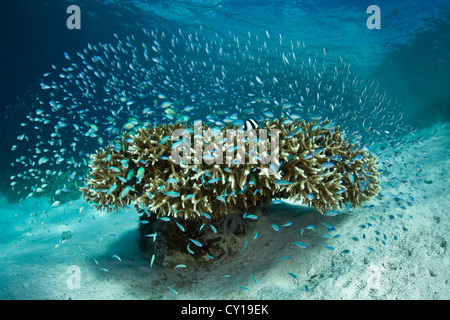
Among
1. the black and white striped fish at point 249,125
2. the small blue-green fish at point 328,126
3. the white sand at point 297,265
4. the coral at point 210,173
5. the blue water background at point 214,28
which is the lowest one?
the white sand at point 297,265

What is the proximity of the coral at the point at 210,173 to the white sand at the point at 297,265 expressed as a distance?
917mm

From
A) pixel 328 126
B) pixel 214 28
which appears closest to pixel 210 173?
pixel 328 126

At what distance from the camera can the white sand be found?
319cm

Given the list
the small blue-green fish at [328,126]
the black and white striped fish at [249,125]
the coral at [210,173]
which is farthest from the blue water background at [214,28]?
the small blue-green fish at [328,126]

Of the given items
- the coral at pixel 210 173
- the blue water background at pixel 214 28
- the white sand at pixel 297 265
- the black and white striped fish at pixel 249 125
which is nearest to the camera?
the white sand at pixel 297 265

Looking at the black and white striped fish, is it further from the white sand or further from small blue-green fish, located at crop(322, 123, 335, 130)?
the white sand

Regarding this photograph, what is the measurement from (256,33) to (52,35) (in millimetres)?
28851

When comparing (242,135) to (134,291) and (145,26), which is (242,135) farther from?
(145,26)

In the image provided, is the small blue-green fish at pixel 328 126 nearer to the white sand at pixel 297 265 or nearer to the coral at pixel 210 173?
the coral at pixel 210 173

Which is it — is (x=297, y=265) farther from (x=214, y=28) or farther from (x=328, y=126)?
(x=214, y=28)

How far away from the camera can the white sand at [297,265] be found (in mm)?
3190

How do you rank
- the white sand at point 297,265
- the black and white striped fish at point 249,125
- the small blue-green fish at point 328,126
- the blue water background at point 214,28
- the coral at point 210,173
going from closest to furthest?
Answer: 1. the white sand at point 297,265
2. the coral at point 210,173
3. the black and white striped fish at point 249,125
4. the small blue-green fish at point 328,126
5. the blue water background at point 214,28

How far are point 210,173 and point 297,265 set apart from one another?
2242mm

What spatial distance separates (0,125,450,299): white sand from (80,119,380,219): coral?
92cm
